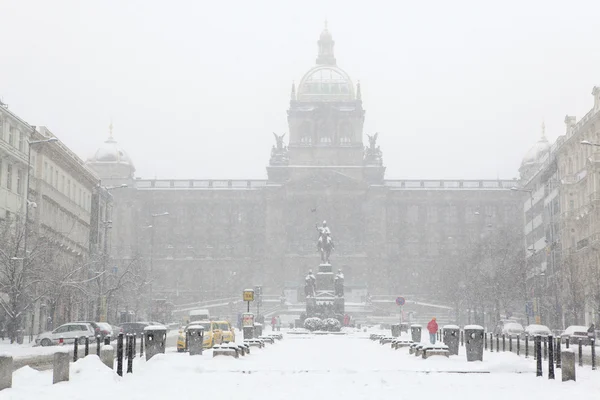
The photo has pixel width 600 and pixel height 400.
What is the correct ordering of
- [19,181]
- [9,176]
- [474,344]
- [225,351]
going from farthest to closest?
[19,181]
[9,176]
[225,351]
[474,344]

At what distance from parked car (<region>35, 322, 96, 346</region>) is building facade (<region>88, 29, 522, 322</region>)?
102m

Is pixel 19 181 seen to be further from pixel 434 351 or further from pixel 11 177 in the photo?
pixel 434 351

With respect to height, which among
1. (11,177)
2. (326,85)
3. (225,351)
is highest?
(326,85)

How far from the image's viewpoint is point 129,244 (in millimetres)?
156125

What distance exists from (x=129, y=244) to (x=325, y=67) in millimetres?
40749

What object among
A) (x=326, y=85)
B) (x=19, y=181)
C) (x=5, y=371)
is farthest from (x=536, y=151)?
(x=5, y=371)

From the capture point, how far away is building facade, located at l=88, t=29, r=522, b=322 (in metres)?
157

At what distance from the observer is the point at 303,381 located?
24.7 metres

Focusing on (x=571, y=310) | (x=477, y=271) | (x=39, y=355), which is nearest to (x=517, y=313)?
(x=477, y=271)

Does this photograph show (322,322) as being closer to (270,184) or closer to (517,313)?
(517,313)

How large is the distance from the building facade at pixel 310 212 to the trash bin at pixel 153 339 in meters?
121

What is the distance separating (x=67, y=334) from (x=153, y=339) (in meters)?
20.6

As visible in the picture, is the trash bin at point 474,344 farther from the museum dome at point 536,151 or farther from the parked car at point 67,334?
the museum dome at point 536,151

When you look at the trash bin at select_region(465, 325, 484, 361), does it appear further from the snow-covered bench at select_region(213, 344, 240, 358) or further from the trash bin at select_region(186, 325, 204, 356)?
the trash bin at select_region(186, 325, 204, 356)
